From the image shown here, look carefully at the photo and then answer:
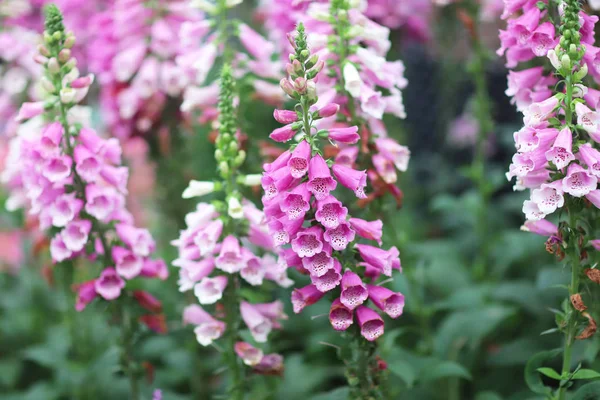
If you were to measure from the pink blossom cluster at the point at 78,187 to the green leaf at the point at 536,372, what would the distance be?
1.45 metres

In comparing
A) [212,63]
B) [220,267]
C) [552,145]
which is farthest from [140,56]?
[552,145]

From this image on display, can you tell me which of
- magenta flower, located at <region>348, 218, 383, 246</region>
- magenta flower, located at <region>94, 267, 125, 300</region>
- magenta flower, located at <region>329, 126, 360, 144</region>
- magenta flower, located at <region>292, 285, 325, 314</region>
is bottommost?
Answer: magenta flower, located at <region>94, 267, 125, 300</region>

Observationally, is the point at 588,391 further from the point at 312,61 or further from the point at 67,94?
the point at 67,94

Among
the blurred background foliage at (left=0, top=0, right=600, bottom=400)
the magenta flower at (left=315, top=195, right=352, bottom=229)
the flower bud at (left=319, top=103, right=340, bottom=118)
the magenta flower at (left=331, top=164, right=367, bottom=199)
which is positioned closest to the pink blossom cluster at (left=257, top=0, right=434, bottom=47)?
the blurred background foliage at (left=0, top=0, right=600, bottom=400)

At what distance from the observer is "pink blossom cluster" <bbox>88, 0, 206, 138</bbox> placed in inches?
→ 146

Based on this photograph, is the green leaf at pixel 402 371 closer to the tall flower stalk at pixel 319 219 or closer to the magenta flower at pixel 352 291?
the tall flower stalk at pixel 319 219

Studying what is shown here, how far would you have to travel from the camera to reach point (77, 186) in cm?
271

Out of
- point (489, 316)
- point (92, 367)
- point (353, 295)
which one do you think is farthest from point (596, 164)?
point (92, 367)

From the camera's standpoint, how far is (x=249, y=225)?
8.52 ft

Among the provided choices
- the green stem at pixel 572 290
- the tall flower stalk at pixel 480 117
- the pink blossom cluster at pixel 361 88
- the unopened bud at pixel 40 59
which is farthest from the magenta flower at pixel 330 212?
the tall flower stalk at pixel 480 117

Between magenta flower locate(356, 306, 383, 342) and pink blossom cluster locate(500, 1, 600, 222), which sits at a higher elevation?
pink blossom cluster locate(500, 1, 600, 222)

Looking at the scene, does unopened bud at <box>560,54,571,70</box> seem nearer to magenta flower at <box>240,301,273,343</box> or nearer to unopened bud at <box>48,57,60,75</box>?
magenta flower at <box>240,301,273,343</box>

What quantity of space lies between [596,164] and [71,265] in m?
2.35

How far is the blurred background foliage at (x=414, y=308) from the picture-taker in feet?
10.8
